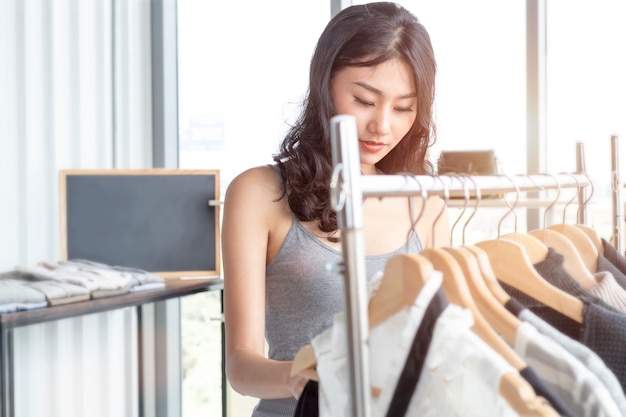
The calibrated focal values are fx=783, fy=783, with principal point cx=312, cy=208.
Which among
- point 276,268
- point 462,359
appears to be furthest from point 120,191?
point 462,359

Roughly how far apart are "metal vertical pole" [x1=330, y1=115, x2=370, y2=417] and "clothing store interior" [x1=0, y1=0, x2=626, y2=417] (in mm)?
382

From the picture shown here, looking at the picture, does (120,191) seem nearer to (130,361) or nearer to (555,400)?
(130,361)

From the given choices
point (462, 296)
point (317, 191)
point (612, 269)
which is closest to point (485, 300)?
point (462, 296)

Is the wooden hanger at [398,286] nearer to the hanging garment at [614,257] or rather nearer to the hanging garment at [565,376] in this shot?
the hanging garment at [565,376]

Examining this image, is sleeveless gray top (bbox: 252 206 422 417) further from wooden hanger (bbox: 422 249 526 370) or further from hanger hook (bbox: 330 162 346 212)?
hanger hook (bbox: 330 162 346 212)

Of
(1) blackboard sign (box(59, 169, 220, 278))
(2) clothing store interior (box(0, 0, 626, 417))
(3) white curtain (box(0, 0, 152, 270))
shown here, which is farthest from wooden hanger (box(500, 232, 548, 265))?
(3) white curtain (box(0, 0, 152, 270))

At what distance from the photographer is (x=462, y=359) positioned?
2.56 ft

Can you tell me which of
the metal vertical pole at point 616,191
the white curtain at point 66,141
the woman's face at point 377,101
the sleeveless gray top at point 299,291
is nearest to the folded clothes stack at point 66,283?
the white curtain at point 66,141

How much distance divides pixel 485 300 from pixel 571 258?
1.02 feet

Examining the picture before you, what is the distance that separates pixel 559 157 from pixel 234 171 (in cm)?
137

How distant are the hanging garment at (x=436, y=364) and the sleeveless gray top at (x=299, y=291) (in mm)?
651

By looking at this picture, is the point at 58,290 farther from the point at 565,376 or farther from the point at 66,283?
the point at 565,376

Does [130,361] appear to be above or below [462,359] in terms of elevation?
below

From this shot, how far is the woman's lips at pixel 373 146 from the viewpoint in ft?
4.58
